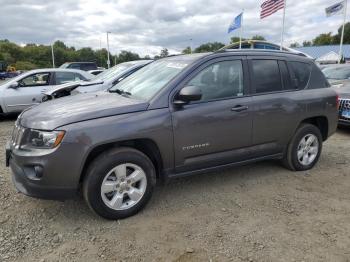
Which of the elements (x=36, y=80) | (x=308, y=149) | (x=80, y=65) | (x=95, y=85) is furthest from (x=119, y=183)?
(x=80, y=65)

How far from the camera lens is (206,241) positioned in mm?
3199

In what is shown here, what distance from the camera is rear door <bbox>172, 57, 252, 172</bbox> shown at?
381cm

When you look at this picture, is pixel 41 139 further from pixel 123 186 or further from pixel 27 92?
pixel 27 92

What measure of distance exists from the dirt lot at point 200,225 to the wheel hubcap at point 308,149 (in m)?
0.48

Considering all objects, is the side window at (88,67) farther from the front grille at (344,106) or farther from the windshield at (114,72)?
the front grille at (344,106)

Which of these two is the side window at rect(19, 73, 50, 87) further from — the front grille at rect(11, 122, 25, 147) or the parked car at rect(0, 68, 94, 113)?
the front grille at rect(11, 122, 25, 147)

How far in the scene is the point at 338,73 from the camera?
10.5 meters

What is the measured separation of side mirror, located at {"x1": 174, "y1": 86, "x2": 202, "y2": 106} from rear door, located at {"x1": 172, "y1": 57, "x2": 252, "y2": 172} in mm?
94

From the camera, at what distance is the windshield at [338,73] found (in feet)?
33.3

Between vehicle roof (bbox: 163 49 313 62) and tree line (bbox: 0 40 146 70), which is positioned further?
tree line (bbox: 0 40 146 70)

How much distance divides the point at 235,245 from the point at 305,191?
5.63ft

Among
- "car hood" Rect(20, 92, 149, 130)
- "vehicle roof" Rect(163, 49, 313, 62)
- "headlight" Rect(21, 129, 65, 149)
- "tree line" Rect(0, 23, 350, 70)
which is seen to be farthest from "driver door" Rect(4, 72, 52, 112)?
"tree line" Rect(0, 23, 350, 70)

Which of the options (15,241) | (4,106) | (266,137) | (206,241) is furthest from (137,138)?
(4,106)

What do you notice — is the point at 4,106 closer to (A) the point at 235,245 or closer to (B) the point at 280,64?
(B) the point at 280,64
